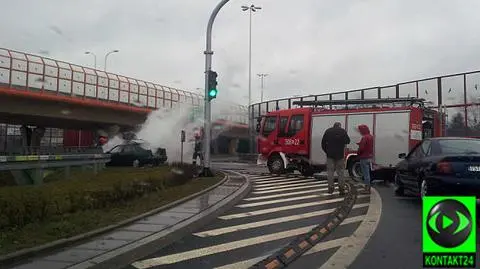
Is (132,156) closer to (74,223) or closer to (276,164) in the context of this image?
(276,164)

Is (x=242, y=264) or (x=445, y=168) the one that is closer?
(x=242, y=264)

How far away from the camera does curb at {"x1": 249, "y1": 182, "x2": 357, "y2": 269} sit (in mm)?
6617

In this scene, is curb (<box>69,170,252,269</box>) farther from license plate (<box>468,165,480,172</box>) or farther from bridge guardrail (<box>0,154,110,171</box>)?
bridge guardrail (<box>0,154,110,171</box>)

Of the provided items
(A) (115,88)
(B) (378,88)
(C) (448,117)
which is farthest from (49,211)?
(A) (115,88)

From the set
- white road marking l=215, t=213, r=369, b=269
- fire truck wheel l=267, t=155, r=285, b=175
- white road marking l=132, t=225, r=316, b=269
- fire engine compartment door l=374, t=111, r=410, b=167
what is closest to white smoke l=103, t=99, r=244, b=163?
fire truck wheel l=267, t=155, r=285, b=175

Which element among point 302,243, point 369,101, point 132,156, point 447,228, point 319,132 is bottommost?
point 302,243

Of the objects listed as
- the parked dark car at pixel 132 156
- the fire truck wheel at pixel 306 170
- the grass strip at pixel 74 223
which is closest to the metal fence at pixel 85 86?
the parked dark car at pixel 132 156

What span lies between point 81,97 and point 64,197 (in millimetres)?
32657

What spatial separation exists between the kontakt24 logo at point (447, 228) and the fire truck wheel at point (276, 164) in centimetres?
1786

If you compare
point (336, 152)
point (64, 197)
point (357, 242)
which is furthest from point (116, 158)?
point (357, 242)

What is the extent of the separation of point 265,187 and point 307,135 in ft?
22.1

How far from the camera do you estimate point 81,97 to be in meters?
40.9

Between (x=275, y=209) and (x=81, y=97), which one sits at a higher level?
(x=81, y=97)

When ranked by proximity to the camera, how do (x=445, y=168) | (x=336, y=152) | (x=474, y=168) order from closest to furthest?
(x=474, y=168)
(x=445, y=168)
(x=336, y=152)
